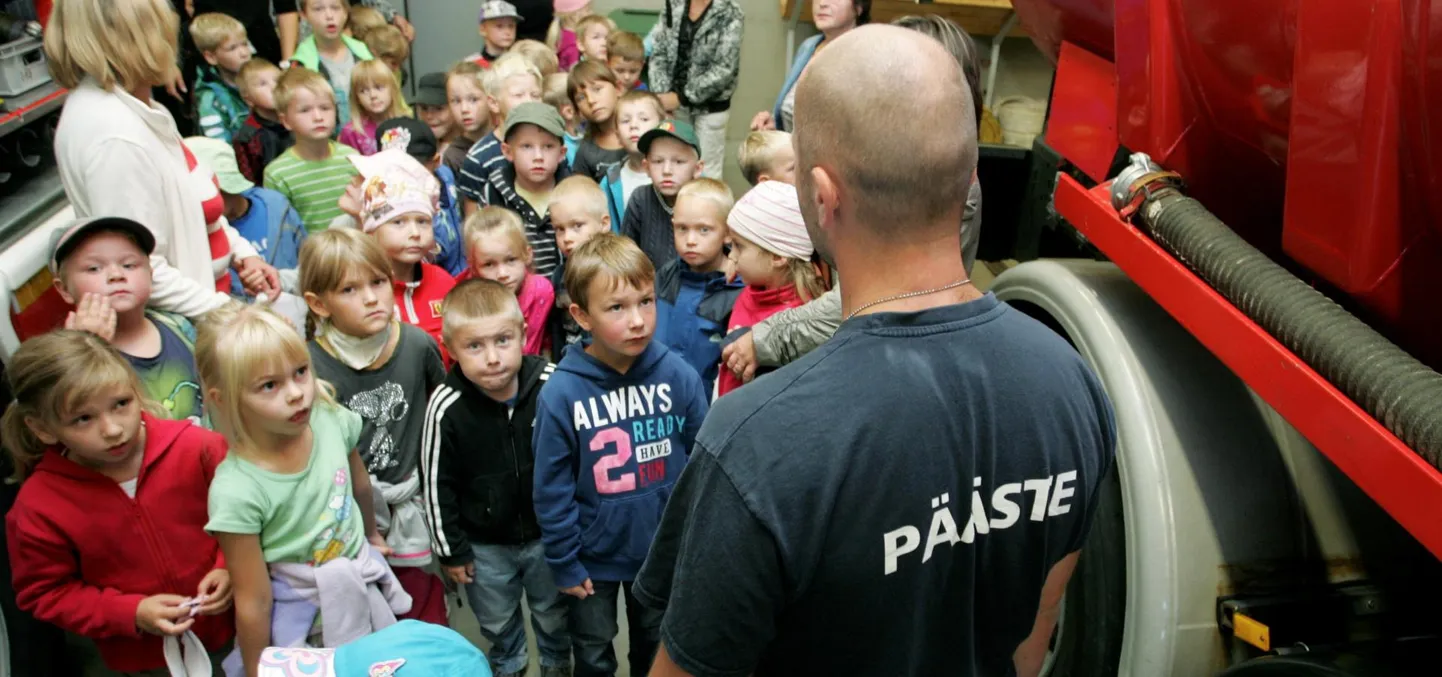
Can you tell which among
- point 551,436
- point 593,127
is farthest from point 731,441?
point 593,127

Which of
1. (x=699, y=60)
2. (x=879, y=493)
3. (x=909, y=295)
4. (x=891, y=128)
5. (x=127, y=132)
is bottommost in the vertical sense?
(x=699, y=60)

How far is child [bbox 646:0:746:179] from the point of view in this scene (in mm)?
6523

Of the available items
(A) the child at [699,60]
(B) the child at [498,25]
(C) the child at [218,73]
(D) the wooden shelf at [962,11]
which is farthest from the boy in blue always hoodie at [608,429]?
(D) the wooden shelf at [962,11]

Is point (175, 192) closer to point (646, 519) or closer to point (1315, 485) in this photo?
point (646, 519)

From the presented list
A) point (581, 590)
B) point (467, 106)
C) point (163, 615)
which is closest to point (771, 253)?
point (581, 590)

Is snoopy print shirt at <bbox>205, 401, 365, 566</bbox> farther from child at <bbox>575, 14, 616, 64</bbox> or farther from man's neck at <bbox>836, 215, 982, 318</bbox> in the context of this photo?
child at <bbox>575, 14, 616, 64</bbox>

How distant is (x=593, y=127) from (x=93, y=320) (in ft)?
10.4

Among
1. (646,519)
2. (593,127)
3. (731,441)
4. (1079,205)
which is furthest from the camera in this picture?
(593,127)

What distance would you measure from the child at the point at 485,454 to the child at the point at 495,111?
6.35 feet

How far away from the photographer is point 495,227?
380 cm

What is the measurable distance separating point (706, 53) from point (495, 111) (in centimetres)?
161

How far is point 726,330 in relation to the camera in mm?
3584

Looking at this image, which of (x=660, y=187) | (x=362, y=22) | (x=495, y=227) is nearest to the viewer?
(x=495, y=227)

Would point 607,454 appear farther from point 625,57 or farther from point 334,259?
point 625,57
